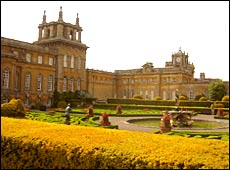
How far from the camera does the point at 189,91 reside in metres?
52.0

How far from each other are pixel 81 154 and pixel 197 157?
1.80 metres

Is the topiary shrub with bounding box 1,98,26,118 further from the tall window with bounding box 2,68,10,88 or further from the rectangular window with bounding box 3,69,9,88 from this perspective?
the rectangular window with bounding box 3,69,9,88

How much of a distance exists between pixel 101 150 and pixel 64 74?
38400 millimetres

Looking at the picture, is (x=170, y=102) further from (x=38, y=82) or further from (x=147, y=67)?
(x=147, y=67)

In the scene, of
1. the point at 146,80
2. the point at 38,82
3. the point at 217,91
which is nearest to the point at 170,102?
the point at 217,91

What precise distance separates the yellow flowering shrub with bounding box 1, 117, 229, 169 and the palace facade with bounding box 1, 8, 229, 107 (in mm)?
26328

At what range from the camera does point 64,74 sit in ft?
138

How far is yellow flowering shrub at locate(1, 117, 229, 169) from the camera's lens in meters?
3.82

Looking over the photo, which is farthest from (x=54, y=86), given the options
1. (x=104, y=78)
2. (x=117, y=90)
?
(x=117, y=90)

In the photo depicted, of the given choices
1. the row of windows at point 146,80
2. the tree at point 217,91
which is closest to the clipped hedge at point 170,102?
the tree at point 217,91

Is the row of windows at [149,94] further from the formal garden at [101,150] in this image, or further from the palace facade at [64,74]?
the formal garden at [101,150]

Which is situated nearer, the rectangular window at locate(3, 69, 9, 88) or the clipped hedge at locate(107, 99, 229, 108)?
the rectangular window at locate(3, 69, 9, 88)

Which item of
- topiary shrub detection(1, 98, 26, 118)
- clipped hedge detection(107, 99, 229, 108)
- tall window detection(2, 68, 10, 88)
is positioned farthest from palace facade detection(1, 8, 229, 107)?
topiary shrub detection(1, 98, 26, 118)

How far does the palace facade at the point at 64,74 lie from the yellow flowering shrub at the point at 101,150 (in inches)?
1037
